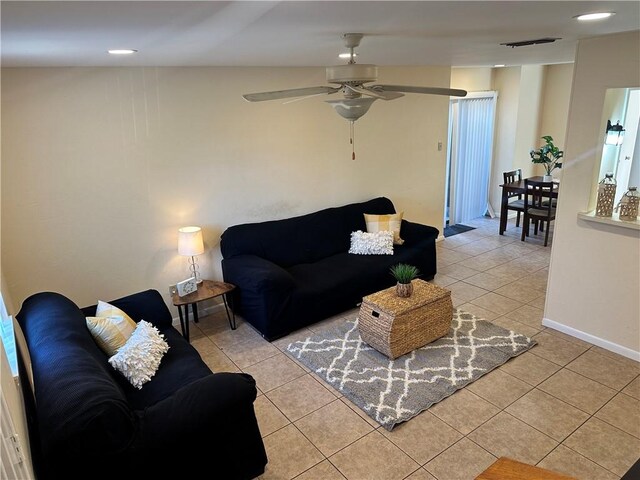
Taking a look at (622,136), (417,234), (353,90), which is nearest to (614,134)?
(622,136)

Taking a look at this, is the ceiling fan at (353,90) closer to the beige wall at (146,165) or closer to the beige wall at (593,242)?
the beige wall at (593,242)

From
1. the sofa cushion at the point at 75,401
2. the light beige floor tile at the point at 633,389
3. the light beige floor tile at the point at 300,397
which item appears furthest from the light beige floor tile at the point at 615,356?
the sofa cushion at the point at 75,401

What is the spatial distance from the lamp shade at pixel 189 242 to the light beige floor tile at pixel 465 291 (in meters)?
2.74

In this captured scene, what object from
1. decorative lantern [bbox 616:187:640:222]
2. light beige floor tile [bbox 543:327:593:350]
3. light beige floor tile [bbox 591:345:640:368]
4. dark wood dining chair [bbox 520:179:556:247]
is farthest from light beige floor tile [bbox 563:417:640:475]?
dark wood dining chair [bbox 520:179:556:247]

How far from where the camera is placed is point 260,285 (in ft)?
13.0

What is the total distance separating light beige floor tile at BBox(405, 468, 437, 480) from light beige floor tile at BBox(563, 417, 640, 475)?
3.03 ft

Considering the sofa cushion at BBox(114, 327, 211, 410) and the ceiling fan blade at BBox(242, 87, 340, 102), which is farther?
the sofa cushion at BBox(114, 327, 211, 410)

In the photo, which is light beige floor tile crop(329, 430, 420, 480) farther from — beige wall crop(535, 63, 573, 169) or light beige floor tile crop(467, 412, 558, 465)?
beige wall crop(535, 63, 573, 169)

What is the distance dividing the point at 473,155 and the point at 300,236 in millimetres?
3918

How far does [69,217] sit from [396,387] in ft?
9.67

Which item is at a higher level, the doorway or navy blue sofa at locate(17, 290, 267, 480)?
the doorway

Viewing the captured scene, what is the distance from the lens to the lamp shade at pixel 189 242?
4.07 metres

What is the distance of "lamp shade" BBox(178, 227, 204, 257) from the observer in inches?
160

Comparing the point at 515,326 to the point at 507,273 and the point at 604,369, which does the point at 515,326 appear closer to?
the point at 604,369
